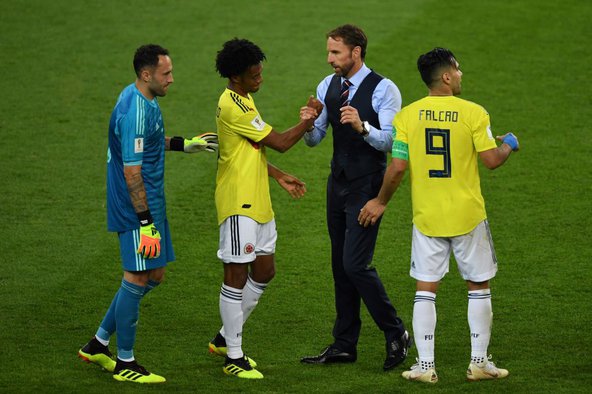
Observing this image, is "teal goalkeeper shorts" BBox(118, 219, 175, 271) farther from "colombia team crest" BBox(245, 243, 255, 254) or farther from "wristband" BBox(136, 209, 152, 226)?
"colombia team crest" BBox(245, 243, 255, 254)

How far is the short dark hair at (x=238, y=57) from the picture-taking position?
6.42m

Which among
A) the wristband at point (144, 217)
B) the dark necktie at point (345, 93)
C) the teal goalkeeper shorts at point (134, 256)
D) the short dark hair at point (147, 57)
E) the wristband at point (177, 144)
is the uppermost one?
the short dark hair at point (147, 57)

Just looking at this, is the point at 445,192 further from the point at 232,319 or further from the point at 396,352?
the point at 232,319

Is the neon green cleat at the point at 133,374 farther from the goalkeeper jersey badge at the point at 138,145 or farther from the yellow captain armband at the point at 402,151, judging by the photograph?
the yellow captain armband at the point at 402,151

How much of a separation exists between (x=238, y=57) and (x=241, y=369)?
1812mm

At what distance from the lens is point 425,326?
625cm

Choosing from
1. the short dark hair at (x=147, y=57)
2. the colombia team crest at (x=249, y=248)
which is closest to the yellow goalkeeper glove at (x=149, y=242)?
the colombia team crest at (x=249, y=248)

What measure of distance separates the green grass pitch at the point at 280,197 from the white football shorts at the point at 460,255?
0.63 metres

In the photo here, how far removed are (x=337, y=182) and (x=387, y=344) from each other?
1.03 metres

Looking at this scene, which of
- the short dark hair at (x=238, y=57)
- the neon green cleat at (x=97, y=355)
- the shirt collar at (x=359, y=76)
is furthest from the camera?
the shirt collar at (x=359, y=76)

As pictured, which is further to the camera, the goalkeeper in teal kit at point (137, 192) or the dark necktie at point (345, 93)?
the dark necktie at point (345, 93)

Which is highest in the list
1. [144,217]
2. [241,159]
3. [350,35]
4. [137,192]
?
[350,35]

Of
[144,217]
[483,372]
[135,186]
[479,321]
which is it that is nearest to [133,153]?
[135,186]

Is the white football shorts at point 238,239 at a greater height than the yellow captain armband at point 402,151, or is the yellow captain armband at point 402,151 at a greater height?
the yellow captain armband at point 402,151
